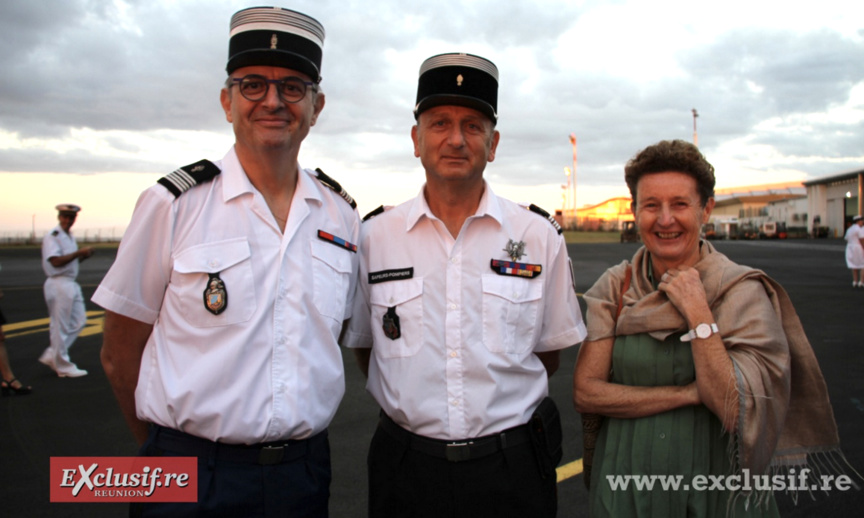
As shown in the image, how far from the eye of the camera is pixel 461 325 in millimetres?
2391

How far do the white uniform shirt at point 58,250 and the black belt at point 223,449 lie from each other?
6.72 metres

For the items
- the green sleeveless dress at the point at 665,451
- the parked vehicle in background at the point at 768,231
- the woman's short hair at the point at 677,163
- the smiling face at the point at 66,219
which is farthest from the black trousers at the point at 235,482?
the parked vehicle in background at the point at 768,231

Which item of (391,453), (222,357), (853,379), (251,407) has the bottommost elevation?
(853,379)

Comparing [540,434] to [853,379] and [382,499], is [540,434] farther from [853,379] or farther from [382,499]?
[853,379]

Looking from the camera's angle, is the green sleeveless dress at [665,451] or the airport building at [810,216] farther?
the airport building at [810,216]

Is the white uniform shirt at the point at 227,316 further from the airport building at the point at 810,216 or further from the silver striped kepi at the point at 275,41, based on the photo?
the airport building at the point at 810,216

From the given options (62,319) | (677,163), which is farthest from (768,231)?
(677,163)

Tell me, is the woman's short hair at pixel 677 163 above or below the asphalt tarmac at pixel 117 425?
above

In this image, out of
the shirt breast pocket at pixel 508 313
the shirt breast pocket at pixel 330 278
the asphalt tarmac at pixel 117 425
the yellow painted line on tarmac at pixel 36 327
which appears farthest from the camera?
the yellow painted line on tarmac at pixel 36 327

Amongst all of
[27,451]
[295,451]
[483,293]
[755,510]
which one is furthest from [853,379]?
[27,451]

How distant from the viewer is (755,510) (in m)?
2.18

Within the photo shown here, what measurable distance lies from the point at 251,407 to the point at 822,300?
45.0 ft

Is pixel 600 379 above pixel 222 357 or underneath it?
underneath

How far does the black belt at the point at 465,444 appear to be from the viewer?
2285mm
